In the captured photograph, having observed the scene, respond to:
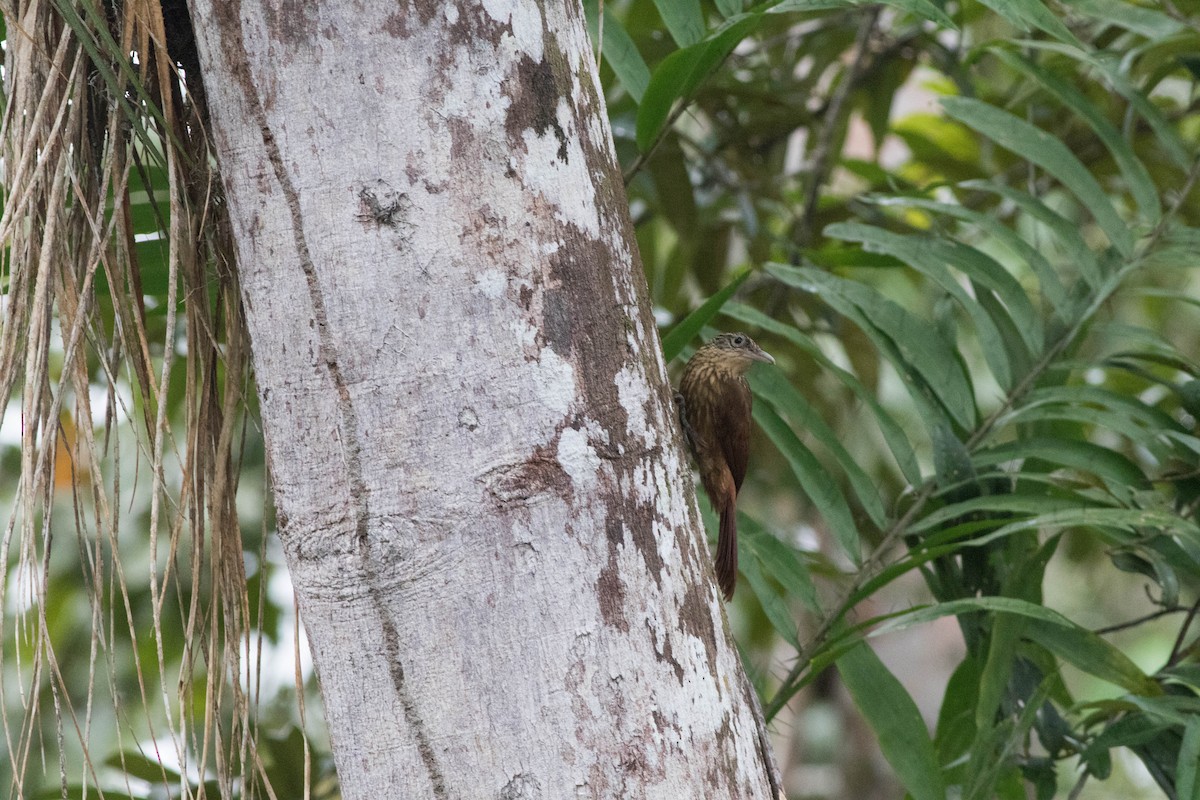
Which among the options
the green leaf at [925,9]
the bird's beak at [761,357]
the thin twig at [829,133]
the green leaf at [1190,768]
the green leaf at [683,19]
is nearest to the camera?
the green leaf at [925,9]

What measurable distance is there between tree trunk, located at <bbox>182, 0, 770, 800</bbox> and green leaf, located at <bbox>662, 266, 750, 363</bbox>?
53cm

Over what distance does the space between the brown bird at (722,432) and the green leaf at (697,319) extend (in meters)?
0.26

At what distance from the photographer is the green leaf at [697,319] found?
5.02ft

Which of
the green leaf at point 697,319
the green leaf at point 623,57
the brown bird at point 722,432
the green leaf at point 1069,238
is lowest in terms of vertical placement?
the brown bird at point 722,432

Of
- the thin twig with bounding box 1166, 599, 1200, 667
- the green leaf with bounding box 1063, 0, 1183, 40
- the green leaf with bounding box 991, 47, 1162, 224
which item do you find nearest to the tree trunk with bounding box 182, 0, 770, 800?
the thin twig with bounding box 1166, 599, 1200, 667

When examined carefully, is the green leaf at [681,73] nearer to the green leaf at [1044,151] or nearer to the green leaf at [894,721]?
the green leaf at [1044,151]

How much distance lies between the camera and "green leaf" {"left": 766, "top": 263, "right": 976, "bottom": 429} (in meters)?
1.93

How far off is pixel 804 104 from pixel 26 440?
249cm

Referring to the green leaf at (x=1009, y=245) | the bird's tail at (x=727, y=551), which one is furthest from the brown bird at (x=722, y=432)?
the green leaf at (x=1009, y=245)

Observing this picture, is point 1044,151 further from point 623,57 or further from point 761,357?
point 623,57

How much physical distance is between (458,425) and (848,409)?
2.31m

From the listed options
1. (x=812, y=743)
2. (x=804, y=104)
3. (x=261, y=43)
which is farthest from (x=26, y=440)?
(x=812, y=743)

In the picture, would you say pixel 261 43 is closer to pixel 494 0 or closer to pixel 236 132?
pixel 236 132

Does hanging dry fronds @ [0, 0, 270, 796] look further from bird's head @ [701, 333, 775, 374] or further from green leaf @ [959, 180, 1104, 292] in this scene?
green leaf @ [959, 180, 1104, 292]
